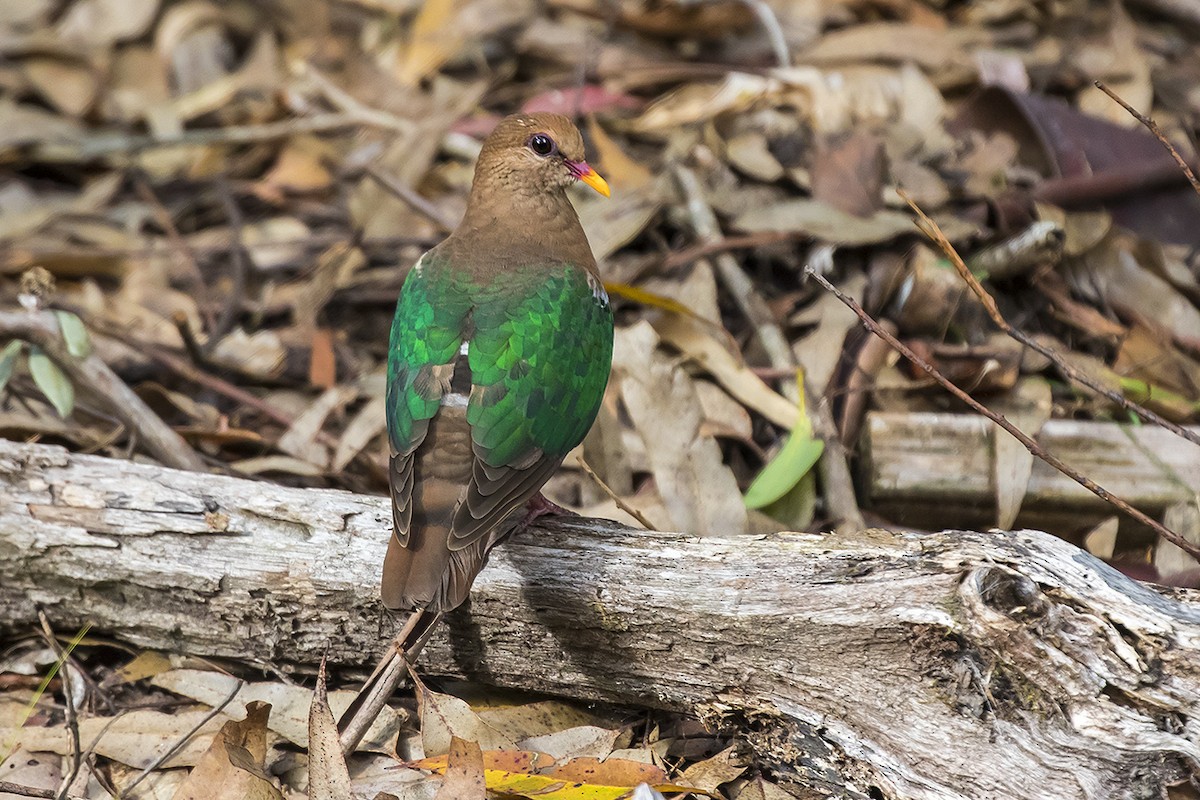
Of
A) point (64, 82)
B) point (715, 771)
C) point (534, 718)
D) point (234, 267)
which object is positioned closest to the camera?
point (715, 771)

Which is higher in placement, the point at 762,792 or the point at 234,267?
the point at 234,267

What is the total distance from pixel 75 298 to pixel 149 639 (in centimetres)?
261

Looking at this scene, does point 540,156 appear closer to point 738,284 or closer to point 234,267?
point 738,284

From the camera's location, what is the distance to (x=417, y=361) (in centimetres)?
375

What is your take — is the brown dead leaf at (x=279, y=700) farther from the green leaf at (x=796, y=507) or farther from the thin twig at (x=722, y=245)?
the thin twig at (x=722, y=245)

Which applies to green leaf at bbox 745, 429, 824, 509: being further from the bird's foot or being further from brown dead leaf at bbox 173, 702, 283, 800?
Result: brown dead leaf at bbox 173, 702, 283, 800

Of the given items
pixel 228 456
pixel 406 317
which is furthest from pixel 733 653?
pixel 228 456

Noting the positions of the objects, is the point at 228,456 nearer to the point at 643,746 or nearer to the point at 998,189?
the point at 643,746

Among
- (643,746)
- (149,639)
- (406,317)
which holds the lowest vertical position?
(643,746)

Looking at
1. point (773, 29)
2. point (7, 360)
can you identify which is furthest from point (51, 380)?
point (773, 29)

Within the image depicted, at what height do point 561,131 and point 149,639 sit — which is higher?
point 561,131

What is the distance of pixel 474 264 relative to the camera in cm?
408

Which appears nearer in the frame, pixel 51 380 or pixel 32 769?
pixel 32 769

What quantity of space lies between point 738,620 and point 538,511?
83cm
